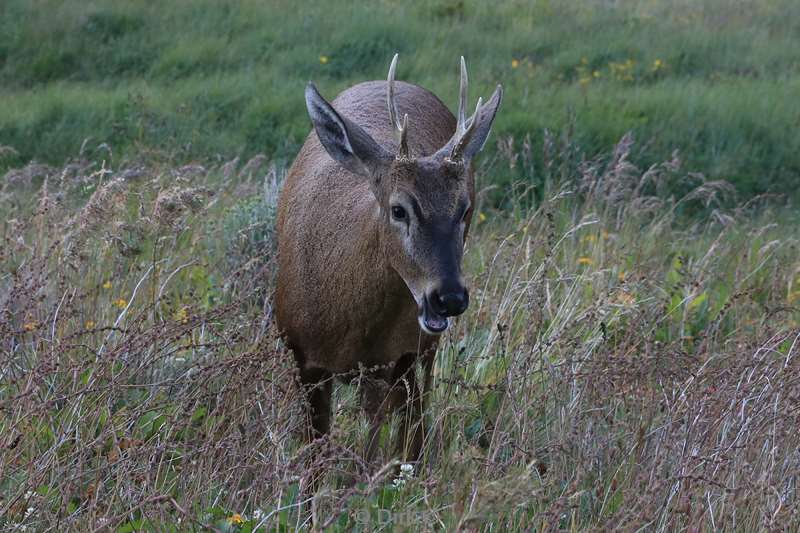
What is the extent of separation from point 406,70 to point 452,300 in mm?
8075

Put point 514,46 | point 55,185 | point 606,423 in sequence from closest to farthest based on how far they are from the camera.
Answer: point 606,423, point 55,185, point 514,46

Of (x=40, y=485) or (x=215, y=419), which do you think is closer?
(x=40, y=485)

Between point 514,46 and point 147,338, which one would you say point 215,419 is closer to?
point 147,338

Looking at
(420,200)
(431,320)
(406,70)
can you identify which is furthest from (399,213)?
(406,70)

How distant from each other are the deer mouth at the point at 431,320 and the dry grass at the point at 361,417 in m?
0.25

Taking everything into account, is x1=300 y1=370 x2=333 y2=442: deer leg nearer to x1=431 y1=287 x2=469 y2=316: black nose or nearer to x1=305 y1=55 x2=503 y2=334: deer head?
x1=305 y1=55 x2=503 y2=334: deer head

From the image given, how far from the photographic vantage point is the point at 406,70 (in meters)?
11.6

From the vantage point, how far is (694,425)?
4.08 metres

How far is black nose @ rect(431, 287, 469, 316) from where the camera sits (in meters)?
3.87

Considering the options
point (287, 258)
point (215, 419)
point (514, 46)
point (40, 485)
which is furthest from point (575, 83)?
point (40, 485)

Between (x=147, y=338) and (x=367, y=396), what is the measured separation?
1094 millimetres

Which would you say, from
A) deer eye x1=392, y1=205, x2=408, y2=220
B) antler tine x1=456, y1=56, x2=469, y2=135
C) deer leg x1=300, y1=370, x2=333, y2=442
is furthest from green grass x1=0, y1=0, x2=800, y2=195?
deer eye x1=392, y1=205, x2=408, y2=220

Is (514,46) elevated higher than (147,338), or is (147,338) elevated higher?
(147,338)

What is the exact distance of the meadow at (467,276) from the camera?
147 inches
